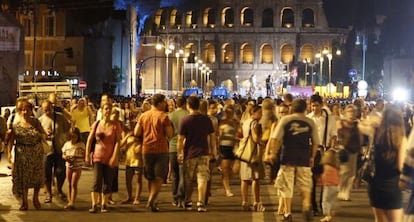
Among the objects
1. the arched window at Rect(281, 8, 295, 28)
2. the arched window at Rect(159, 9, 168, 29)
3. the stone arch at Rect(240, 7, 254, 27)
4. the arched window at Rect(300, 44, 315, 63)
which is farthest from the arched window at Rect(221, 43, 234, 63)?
the arched window at Rect(159, 9, 168, 29)

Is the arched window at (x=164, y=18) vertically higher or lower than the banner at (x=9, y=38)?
higher

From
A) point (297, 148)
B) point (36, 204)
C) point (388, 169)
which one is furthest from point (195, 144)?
point (388, 169)

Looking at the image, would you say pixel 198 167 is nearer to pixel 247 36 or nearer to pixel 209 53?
pixel 247 36

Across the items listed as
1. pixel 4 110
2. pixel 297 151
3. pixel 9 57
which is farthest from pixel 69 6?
pixel 297 151

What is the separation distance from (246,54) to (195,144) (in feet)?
404

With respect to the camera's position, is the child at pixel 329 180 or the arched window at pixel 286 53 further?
the arched window at pixel 286 53

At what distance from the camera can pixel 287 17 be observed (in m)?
139

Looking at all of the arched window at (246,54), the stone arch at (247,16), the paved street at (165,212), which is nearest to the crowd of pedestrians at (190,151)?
the paved street at (165,212)

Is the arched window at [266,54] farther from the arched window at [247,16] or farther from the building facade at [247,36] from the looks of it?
the arched window at [247,16]

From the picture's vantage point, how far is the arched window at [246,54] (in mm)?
133875

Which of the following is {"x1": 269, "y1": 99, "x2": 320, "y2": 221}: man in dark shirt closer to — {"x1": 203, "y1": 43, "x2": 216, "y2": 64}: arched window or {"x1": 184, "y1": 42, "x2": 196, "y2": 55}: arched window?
{"x1": 184, "y1": 42, "x2": 196, "y2": 55}: arched window

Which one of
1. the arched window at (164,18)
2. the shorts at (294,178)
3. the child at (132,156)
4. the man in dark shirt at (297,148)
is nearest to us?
the man in dark shirt at (297,148)

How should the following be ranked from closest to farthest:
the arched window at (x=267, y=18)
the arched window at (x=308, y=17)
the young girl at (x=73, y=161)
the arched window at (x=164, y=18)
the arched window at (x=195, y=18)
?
the young girl at (x=73, y=161) < the arched window at (x=308, y=17) < the arched window at (x=195, y=18) < the arched window at (x=267, y=18) < the arched window at (x=164, y=18)

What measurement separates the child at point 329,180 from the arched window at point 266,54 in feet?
398
